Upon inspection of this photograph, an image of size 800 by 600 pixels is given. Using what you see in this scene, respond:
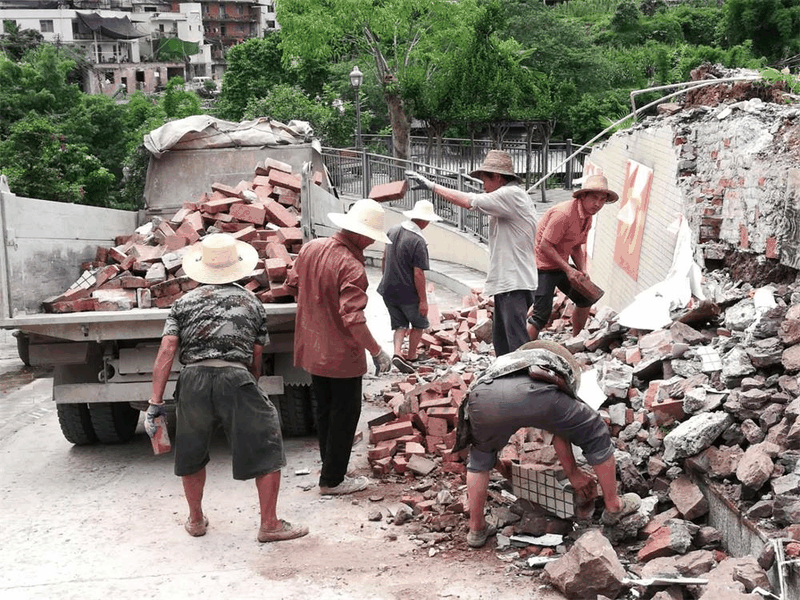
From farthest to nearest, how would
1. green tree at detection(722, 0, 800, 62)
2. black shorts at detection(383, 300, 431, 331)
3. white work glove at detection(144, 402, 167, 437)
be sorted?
green tree at detection(722, 0, 800, 62) < black shorts at detection(383, 300, 431, 331) < white work glove at detection(144, 402, 167, 437)

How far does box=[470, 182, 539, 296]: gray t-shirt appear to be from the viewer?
6316 mm

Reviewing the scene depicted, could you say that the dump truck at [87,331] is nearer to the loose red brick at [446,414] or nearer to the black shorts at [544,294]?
the loose red brick at [446,414]

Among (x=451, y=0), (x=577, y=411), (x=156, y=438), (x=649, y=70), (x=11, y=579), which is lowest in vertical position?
(x=11, y=579)

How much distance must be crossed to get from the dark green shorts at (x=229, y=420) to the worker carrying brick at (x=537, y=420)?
3.69ft

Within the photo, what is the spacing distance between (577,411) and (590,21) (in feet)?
136

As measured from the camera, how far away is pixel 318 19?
2800 cm

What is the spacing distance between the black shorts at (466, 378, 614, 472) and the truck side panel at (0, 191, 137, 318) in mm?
3530

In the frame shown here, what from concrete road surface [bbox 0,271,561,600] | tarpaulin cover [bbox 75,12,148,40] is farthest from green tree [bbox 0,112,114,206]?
tarpaulin cover [bbox 75,12,148,40]

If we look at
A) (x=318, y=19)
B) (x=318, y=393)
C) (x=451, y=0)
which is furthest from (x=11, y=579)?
(x=451, y=0)

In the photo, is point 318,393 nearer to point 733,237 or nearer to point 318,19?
point 733,237

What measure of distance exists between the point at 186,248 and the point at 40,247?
43.4 inches

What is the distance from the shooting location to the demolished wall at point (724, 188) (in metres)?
6.01

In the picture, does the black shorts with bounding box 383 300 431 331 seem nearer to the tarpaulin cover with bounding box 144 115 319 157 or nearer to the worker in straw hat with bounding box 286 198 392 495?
the tarpaulin cover with bounding box 144 115 319 157

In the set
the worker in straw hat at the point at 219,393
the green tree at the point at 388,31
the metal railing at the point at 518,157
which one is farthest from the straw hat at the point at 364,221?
the green tree at the point at 388,31
